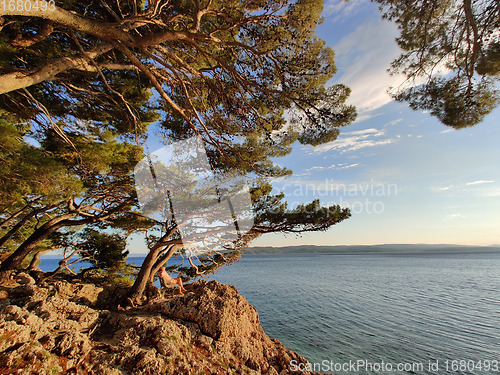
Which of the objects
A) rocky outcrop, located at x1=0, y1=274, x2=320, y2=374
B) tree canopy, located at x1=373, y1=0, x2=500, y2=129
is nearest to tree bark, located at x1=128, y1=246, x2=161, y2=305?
rocky outcrop, located at x1=0, y1=274, x2=320, y2=374

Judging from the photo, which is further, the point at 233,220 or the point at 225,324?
the point at 233,220

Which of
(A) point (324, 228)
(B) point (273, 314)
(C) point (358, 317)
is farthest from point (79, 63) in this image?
(C) point (358, 317)

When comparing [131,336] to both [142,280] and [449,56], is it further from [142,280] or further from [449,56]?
[449,56]

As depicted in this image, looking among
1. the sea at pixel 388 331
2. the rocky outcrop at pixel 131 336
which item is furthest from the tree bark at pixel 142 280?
the sea at pixel 388 331

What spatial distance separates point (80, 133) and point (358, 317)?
15583 millimetres

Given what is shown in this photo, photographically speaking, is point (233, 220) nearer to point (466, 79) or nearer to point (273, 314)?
point (466, 79)

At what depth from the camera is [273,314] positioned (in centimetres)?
1348

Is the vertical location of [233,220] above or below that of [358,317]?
above

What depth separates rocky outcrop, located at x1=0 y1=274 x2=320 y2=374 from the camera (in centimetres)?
254

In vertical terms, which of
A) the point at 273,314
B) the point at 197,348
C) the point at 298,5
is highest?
the point at 298,5

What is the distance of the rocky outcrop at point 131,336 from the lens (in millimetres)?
2543

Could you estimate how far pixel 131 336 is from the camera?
12.0ft

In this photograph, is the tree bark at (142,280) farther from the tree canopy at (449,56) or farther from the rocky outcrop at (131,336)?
the tree canopy at (449,56)

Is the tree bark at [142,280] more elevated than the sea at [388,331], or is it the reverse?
the tree bark at [142,280]
